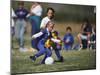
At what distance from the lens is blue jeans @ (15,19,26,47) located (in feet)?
6.71

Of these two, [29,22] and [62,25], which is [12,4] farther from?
[62,25]

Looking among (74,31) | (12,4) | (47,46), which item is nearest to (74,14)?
(74,31)

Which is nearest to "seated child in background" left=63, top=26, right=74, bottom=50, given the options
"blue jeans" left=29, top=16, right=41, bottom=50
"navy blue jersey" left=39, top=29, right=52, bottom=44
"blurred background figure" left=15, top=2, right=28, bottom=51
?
"navy blue jersey" left=39, top=29, right=52, bottom=44

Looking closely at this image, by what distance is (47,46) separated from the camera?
2164 mm

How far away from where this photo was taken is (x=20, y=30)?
2.06m

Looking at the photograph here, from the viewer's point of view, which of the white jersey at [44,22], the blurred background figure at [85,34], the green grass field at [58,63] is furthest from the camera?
the blurred background figure at [85,34]

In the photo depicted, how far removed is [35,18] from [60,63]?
0.56m

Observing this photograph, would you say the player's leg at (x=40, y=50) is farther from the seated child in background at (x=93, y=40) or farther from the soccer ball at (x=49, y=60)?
the seated child in background at (x=93, y=40)

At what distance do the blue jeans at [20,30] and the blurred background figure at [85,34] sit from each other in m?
0.66

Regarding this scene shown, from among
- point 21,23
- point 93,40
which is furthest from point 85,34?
point 21,23

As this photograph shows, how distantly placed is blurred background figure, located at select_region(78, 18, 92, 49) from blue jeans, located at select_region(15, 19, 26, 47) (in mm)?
657

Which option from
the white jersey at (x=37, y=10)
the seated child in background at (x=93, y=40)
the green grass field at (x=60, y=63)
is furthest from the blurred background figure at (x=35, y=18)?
the seated child in background at (x=93, y=40)

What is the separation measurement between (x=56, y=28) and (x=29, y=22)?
0.31 m

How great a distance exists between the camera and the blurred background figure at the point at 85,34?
7.54 ft
